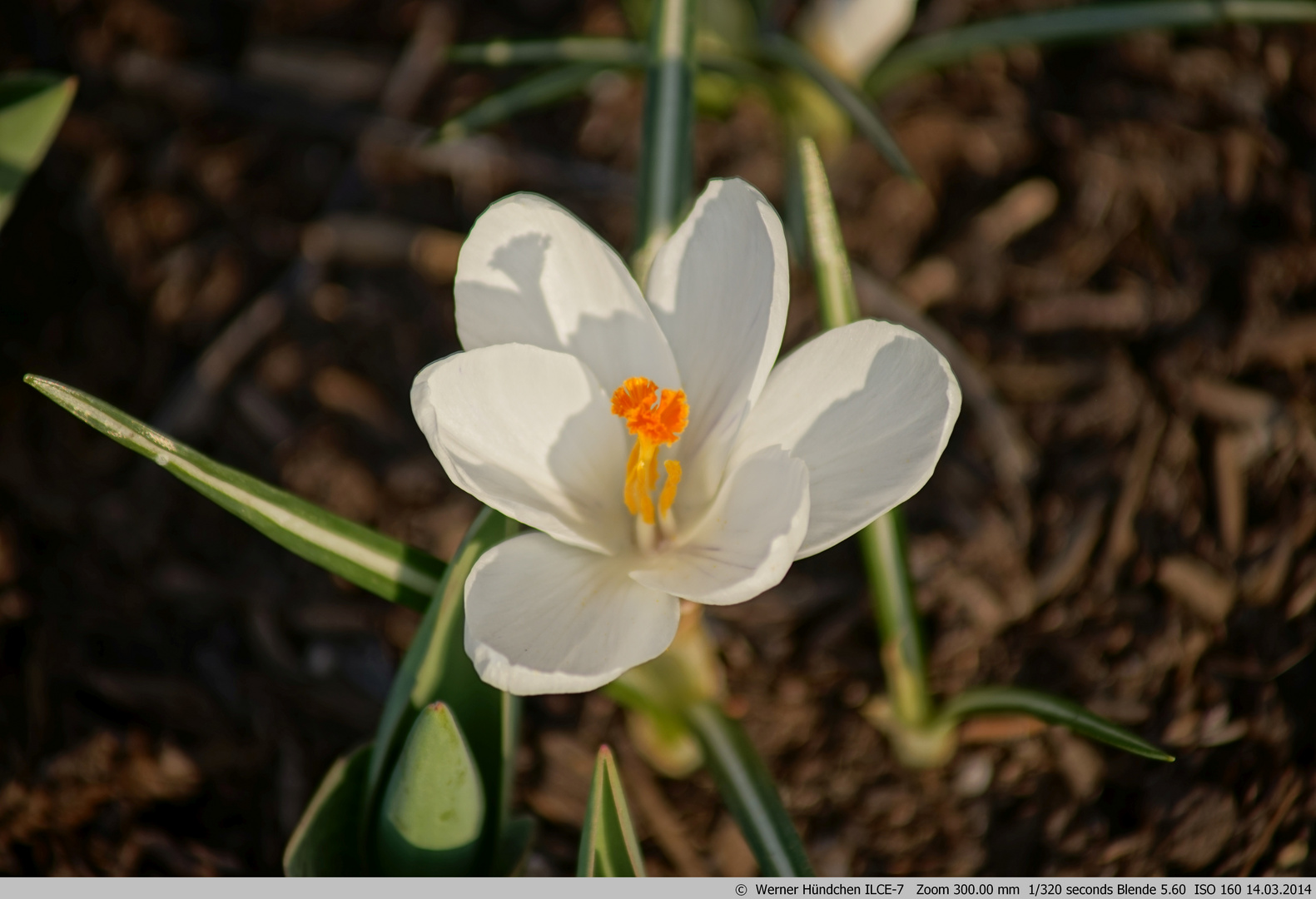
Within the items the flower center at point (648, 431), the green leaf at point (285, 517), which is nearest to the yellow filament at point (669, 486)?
the flower center at point (648, 431)

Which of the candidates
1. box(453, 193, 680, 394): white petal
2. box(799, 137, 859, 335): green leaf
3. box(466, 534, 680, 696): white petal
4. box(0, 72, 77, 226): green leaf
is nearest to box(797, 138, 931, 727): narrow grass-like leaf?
box(799, 137, 859, 335): green leaf

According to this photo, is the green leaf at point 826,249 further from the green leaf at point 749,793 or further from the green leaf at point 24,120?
the green leaf at point 24,120

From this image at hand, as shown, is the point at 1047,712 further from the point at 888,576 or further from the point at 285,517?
the point at 285,517

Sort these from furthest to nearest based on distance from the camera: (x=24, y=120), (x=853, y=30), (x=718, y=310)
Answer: (x=853, y=30) < (x=24, y=120) < (x=718, y=310)

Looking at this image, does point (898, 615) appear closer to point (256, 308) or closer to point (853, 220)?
point (853, 220)

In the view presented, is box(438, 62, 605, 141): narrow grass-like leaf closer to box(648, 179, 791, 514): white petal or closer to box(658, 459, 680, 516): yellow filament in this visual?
box(648, 179, 791, 514): white petal

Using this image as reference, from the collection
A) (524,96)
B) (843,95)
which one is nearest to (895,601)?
(843,95)
